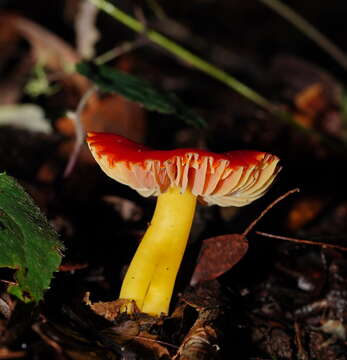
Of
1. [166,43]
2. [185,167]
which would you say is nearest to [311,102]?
[166,43]

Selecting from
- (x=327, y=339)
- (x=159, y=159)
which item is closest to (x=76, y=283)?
(x=159, y=159)

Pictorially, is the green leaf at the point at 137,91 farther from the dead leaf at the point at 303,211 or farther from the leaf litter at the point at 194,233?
the dead leaf at the point at 303,211

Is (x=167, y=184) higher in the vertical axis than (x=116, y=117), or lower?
lower

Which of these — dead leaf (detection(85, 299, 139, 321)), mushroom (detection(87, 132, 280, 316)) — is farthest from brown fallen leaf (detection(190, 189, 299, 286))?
dead leaf (detection(85, 299, 139, 321))

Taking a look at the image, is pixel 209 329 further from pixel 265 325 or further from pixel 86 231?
pixel 86 231

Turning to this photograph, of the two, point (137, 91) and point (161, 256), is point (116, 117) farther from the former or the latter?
point (161, 256)

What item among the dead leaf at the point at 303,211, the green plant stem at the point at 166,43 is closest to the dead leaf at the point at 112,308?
the dead leaf at the point at 303,211
